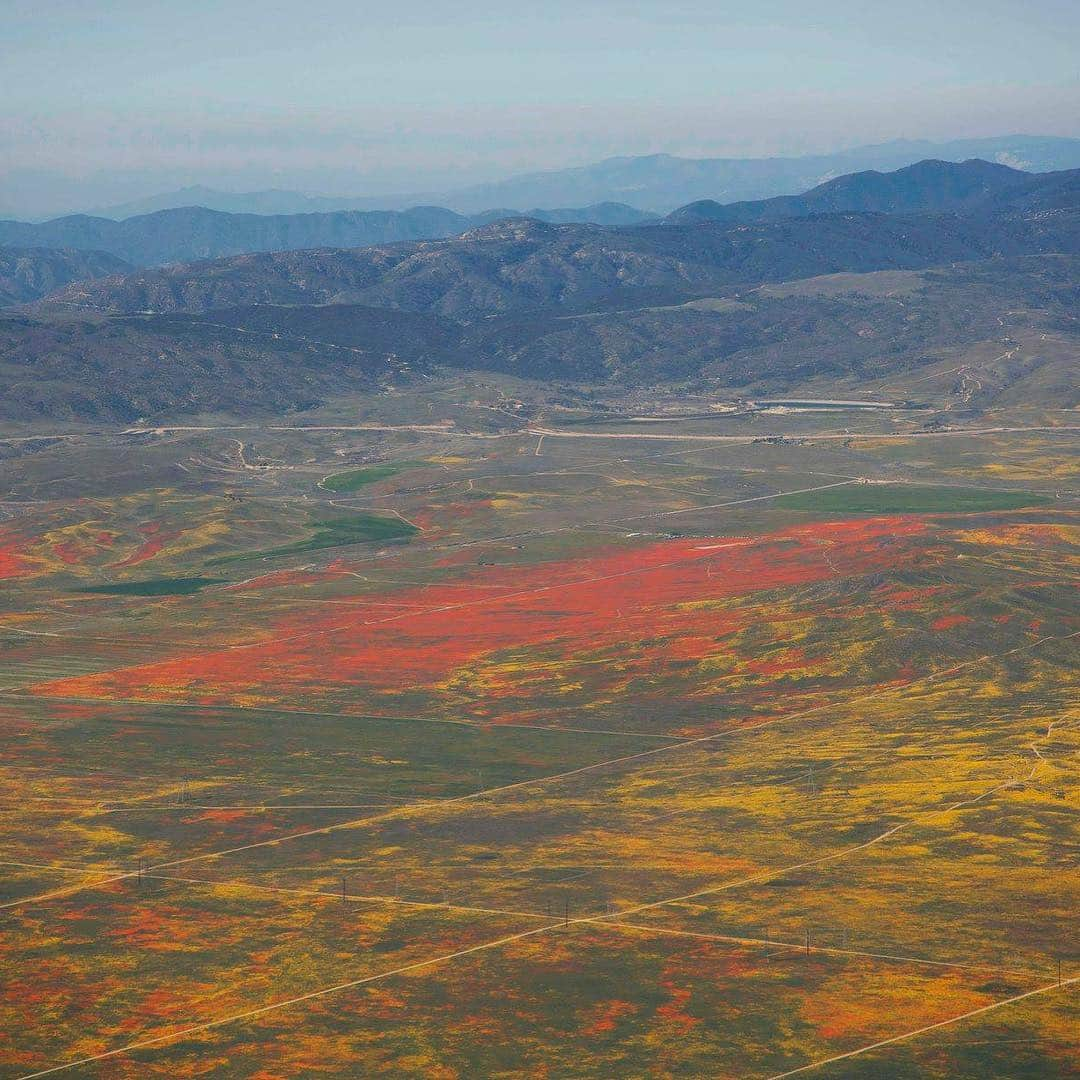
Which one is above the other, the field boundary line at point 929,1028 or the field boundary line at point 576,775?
the field boundary line at point 929,1028

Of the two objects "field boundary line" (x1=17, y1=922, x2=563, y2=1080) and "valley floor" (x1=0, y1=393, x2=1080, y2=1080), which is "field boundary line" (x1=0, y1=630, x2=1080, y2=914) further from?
"field boundary line" (x1=17, y1=922, x2=563, y2=1080)

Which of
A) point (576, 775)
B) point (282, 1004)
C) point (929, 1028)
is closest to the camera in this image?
point (929, 1028)

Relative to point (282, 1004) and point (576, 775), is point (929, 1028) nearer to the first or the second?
point (282, 1004)

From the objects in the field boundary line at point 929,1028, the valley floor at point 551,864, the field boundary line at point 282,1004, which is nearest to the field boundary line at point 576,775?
the valley floor at point 551,864

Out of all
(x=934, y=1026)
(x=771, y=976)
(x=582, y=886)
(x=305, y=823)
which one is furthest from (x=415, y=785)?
(x=934, y=1026)

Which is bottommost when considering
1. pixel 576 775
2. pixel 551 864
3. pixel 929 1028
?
pixel 576 775

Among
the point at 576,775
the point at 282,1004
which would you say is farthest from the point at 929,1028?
the point at 576,775

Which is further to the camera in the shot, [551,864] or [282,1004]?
[551,864]

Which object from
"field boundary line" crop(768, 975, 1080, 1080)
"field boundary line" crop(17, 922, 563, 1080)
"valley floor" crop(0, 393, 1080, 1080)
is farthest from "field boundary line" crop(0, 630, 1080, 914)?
"field boundary line" crop(768, 975, 1080, 1080)

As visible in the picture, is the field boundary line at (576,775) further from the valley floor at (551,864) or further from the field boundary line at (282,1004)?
the field boundary line at (282,1004)

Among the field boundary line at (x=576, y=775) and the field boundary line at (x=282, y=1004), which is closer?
the field boundary line at (x=282, y=1004)

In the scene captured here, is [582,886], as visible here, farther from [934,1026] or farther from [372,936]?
[934,1026]
